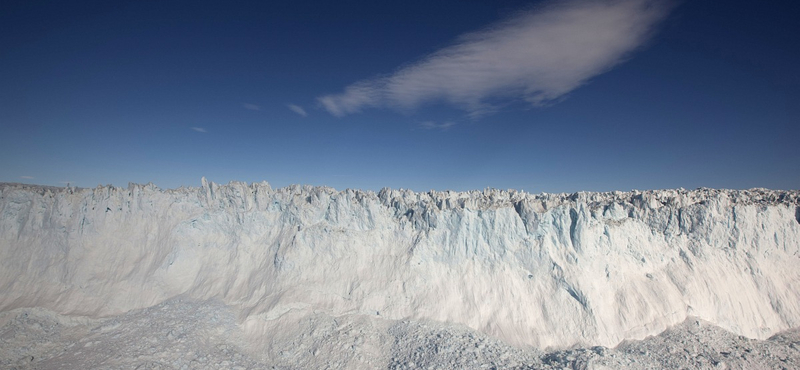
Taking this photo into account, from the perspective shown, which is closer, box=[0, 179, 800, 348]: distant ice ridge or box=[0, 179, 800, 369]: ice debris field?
box=[0, 179, 800, 369]: ice debris field

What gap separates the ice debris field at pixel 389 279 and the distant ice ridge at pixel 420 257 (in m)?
0.10

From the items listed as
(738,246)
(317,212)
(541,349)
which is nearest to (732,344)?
(738,246)

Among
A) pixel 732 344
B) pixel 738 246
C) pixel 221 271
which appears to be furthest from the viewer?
pixel 221 271

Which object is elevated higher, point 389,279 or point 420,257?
point 420,257

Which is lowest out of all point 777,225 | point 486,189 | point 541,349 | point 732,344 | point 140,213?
point 541,349

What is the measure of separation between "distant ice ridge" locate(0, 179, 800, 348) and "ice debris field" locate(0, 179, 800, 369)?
101mm

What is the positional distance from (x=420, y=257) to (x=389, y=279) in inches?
93.0

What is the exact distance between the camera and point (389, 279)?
20344mm

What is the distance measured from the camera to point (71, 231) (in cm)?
2298

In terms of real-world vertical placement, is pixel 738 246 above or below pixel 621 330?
above

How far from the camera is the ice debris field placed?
661 inches

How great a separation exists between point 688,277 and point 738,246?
171 inches

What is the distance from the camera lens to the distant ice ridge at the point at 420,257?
60.8ft

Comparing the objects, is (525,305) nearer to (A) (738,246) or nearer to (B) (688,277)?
(B) (688,277)
